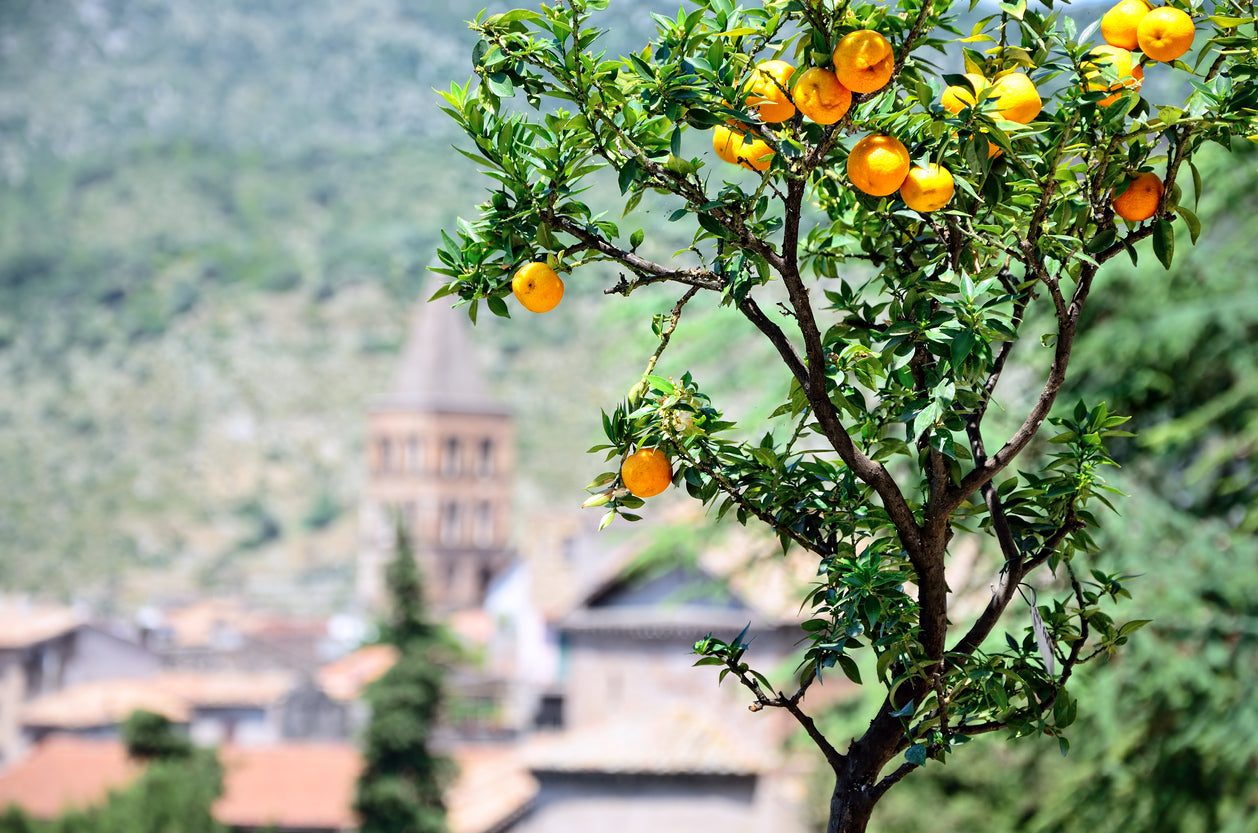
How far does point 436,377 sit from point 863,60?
201 ft

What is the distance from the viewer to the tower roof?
62062 mm

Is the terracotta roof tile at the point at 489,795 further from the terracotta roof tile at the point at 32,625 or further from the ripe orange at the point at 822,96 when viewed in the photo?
the terracotta roof tile at the point at 32,625

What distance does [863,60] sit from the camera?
54.7 inches

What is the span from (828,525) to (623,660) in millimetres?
19554

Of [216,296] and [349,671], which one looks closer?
[349,671]

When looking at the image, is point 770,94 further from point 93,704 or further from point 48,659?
point 48,659

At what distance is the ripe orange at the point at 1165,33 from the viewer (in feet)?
5.12

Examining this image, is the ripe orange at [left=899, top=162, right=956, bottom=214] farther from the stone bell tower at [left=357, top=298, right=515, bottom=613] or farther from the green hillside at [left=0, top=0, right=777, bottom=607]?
the green hillside at [left=0, top=0, right=777, bottom=607]

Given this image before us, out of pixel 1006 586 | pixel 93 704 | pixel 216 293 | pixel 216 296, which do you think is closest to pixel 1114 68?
pixel 1006 586

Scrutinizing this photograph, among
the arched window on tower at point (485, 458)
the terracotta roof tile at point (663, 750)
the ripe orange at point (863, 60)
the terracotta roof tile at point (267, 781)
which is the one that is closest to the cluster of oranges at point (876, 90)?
the ripe orange at point (863, 60)

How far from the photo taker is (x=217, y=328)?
95938 mm

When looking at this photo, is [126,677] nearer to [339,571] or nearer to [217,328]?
[339,571]

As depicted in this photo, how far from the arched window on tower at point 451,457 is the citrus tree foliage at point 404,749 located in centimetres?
4120

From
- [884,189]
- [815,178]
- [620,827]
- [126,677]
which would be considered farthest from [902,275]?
[126,677]
